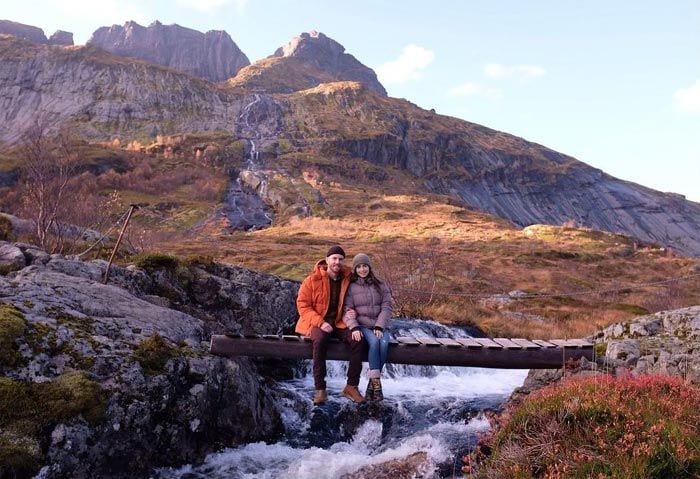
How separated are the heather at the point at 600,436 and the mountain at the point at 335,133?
305 feet

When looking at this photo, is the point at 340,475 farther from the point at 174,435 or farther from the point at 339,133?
the point at 339,133

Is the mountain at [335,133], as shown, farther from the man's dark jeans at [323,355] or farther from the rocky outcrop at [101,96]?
the man's dark jeans at [323,355]

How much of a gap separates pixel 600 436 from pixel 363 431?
200 inches

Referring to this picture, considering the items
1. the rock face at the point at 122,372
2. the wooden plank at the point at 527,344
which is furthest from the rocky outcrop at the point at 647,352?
the rock face at the point at 122,372

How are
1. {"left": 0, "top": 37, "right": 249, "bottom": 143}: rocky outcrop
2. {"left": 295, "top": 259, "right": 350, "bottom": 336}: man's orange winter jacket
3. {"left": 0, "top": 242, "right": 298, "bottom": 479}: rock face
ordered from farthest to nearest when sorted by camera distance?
1. {"left": 0, "top": 37, "right": 249, "bottom": 143}: rocky outcrop
2. {"left": 295, "top": 259, "right": 350, "bottom": 336}: man's orange winter jacket
3. {"left": 0, "top": 242, "right": 298, "bottom": 479}: rock face

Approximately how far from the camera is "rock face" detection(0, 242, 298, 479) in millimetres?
7074

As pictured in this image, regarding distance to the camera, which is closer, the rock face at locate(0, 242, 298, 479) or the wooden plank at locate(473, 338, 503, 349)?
the rock face at locate(0, 242, 298, 479)

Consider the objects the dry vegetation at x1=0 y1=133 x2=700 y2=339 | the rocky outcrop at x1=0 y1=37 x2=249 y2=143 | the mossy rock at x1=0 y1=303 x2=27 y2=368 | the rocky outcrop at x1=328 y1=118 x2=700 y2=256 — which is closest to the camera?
the mossy rock at x1=0 y1=303 x2=27 y2=368

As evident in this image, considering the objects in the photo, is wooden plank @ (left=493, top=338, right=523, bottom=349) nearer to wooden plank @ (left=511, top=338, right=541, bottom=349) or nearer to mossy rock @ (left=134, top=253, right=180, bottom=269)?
wooden plank @ (left=511, top=338, right=541, bottom=349)

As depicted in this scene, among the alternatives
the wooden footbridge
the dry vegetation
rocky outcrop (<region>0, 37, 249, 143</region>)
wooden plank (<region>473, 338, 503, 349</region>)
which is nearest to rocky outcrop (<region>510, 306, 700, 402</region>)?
the wooden footbridge

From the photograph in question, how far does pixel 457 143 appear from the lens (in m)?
148

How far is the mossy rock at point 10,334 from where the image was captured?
7258 millimetres

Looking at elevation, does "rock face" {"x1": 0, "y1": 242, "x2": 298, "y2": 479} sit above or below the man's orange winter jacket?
below

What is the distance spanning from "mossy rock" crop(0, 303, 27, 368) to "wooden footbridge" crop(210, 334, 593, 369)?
310 cm
